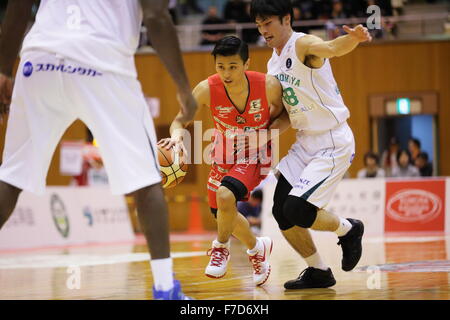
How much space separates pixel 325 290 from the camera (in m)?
4.90

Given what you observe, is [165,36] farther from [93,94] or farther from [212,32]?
[212,32]

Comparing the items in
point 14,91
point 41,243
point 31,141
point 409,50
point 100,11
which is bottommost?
point 41,243

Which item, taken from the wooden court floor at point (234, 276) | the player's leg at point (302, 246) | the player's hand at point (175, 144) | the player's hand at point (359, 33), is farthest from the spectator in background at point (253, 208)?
the player's hand at point (359, 33)

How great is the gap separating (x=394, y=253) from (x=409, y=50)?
10.8m

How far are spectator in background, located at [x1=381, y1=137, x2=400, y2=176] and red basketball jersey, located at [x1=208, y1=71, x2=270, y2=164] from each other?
11.3 metres

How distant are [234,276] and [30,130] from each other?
10.1 feet

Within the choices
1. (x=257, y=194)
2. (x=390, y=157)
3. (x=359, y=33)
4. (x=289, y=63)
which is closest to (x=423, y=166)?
(x=390, y=157)

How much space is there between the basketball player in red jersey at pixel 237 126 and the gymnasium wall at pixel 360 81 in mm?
12701

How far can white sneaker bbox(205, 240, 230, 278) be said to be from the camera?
5414 mm

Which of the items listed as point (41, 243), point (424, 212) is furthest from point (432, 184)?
point (41, 243)

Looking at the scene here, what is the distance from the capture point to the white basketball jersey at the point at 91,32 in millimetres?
3328

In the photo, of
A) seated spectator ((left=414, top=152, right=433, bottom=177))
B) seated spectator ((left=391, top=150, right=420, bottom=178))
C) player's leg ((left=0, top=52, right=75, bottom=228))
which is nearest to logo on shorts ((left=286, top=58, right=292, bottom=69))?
player's leg ((left=0, top=52, right=75, bottom=228))
